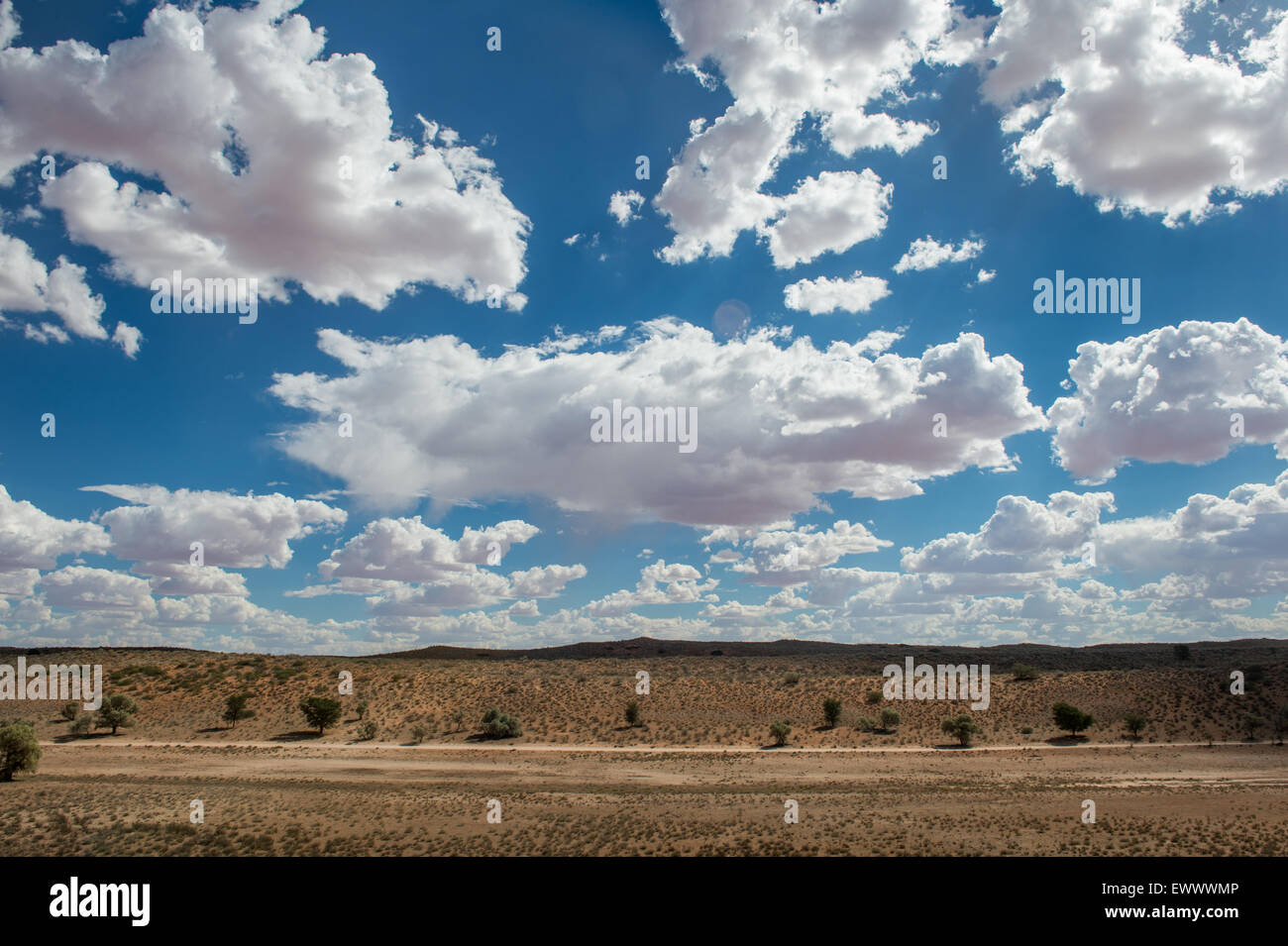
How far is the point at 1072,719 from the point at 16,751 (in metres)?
63.5

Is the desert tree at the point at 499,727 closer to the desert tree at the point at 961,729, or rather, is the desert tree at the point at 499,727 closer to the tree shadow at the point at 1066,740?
the desert tree at the point at 961,729

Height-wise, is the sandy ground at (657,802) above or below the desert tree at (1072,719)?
above

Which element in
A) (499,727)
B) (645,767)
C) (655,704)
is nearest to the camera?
(645,767)

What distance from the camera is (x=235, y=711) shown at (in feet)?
186

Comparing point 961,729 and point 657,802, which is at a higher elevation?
point 657,802

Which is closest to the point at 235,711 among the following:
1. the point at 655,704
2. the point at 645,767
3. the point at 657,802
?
the point at 655,704

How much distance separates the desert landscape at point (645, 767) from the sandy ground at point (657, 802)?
0.53 feet

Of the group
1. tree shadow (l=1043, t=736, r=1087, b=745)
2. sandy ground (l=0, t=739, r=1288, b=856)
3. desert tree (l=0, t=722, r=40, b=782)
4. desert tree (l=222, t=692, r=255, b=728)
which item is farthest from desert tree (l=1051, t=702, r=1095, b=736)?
desert tree (l=222, t=692, r=255, b=728)

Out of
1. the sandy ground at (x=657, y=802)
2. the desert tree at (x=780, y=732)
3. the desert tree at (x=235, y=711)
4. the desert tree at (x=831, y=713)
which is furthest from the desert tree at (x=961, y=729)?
the desert tree at (x=235, y=711)

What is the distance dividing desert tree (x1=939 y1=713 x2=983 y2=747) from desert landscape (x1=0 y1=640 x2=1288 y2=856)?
2.06ft

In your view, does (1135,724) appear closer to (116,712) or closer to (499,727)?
(499,727)

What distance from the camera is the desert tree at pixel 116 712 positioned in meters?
54.2

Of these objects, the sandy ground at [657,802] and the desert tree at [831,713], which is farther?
the desert tree at [831,713]
